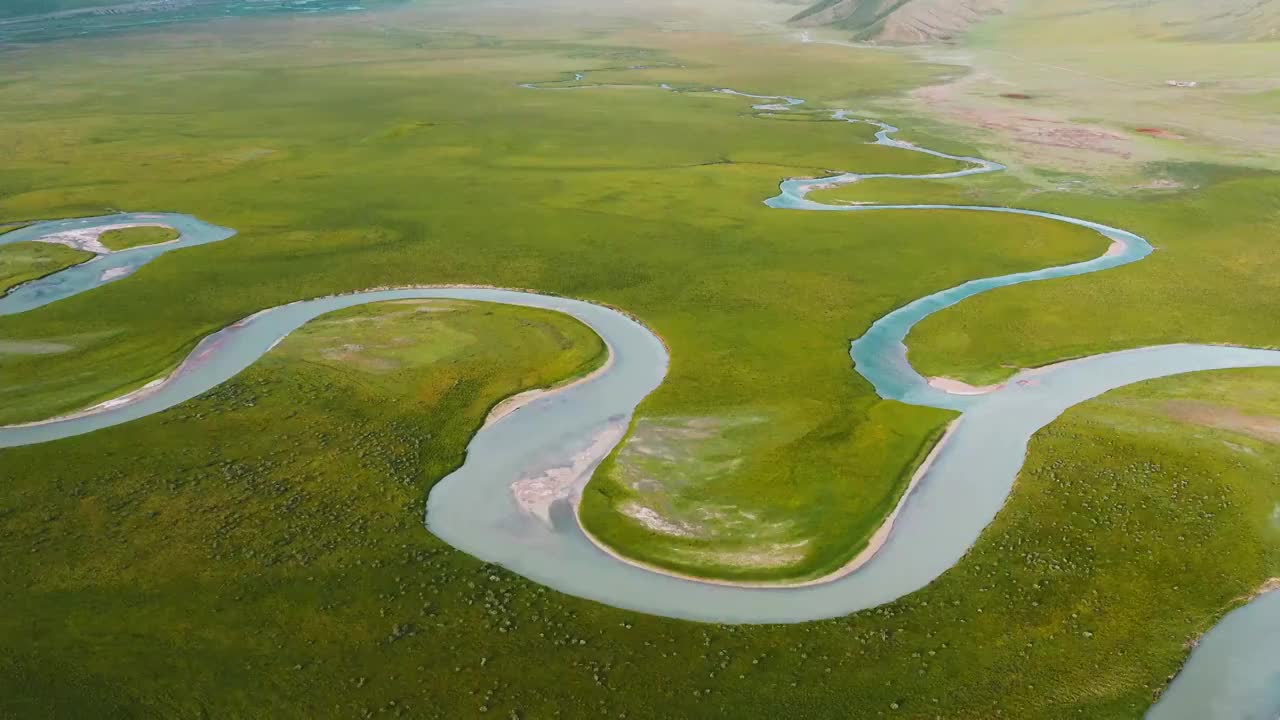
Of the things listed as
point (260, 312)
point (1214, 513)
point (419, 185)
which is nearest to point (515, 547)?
point (1214, 513)

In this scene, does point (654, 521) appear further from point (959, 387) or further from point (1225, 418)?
point (1225, 418)

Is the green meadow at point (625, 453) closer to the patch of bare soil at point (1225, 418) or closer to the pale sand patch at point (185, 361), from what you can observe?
the patch of bare soil at point (1225, 418)

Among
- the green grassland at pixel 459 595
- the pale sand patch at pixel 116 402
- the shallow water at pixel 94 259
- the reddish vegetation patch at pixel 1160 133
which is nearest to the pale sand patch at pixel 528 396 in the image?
the green grassland at pixel 459 595

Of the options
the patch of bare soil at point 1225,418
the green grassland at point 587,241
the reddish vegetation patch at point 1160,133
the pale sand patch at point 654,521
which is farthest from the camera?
the reddish vegetation patch at point 1160,133

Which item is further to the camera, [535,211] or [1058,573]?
[535,211]

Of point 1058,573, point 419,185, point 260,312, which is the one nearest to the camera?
point 1058,573

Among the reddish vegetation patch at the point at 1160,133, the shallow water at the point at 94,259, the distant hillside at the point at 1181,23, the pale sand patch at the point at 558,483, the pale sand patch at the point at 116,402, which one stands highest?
the distant hillside at the point at 1181,23

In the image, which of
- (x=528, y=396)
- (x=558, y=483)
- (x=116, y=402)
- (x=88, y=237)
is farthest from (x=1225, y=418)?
(x=88, y=237)

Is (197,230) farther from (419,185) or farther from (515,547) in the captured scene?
(515,547)
